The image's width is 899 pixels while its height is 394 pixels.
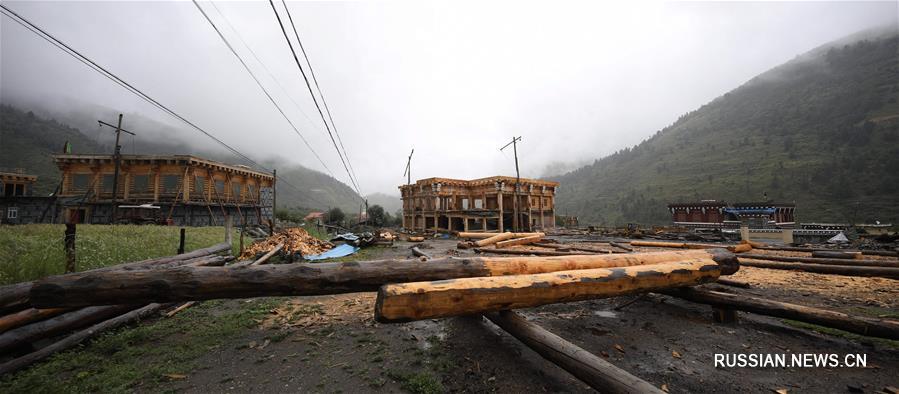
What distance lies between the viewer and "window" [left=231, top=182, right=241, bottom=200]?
29.7m

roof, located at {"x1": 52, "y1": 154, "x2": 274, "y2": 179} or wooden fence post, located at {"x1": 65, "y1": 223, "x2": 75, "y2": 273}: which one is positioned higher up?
roof, located at {"x1": 52, "y1": 154, "x2": 274, "y2": 179}

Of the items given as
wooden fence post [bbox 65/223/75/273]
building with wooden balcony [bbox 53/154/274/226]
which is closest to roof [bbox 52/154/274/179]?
building with wooden balcony [bbox 53/154/274/226]

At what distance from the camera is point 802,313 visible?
3.80m

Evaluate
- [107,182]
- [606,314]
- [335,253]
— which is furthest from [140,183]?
[606,314]

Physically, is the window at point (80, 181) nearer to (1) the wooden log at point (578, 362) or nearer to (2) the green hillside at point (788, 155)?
(1) the wooden log at point (578, 362)

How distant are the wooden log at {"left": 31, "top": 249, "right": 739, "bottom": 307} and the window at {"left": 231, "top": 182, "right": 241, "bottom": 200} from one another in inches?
1259

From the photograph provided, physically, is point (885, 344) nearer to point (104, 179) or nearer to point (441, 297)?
point (441, 297)

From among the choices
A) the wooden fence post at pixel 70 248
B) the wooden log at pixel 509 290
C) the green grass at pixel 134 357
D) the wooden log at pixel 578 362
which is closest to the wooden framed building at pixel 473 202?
the wooden log at pixel 509 290

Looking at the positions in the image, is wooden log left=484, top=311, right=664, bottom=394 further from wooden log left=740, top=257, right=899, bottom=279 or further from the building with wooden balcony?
the building with wooden balcony

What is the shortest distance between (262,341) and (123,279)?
180cm

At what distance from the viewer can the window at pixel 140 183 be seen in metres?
25.2

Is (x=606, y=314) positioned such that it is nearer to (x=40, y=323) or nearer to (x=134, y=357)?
(x=134, y=357)

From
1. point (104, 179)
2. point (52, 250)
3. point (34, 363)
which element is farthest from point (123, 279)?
point (104, 179)

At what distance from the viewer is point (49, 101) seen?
139 meters
